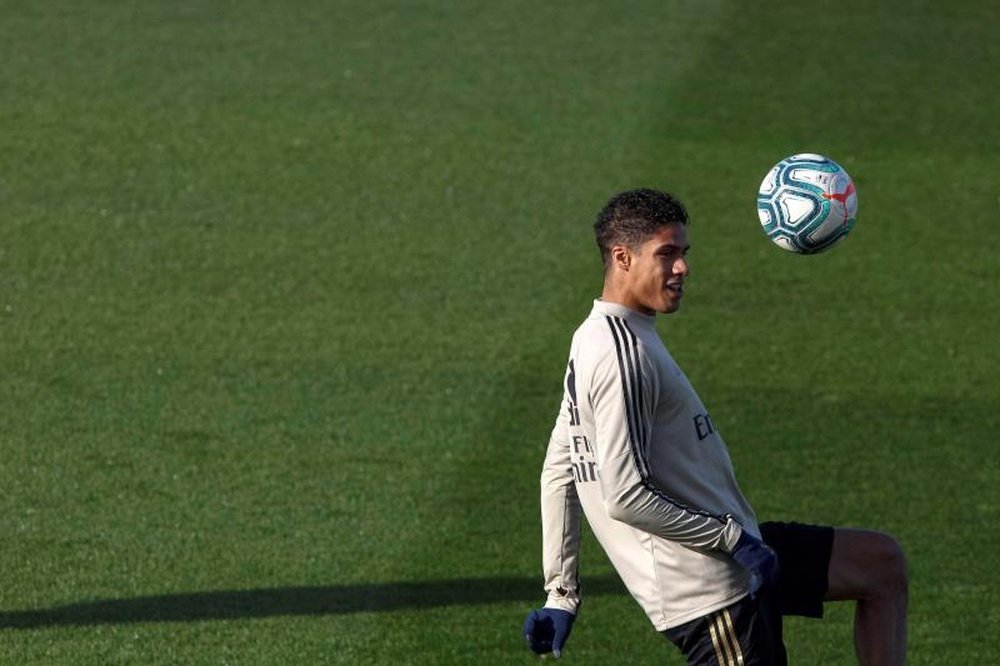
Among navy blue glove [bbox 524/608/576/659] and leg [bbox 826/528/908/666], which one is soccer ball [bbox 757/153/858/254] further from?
navy blue glove [bbox 524/608/576/659]

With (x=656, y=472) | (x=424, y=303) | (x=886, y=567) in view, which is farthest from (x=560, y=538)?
(x=424, y=303)

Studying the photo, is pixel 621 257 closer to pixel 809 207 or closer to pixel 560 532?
pixel 560 532

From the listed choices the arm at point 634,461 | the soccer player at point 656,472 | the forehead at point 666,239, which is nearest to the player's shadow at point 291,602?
the soccer player at point 656,472

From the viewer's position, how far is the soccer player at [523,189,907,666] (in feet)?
17.3

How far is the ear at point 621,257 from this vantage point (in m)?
5.51

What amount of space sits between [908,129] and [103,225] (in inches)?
252

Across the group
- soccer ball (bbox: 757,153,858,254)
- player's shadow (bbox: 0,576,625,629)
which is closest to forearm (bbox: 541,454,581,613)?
soccer ball (bbox: 757,153,858,254)

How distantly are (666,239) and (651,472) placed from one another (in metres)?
0.70

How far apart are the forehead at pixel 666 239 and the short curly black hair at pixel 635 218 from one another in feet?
0.04

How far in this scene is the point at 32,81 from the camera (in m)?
15.1

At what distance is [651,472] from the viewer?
5336mm

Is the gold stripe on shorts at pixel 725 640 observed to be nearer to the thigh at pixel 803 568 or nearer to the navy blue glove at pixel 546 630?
the thigh at pixel 803 568

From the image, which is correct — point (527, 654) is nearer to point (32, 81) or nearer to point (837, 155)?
point (837, 155)

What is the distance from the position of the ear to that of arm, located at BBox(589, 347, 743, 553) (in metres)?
0.32
